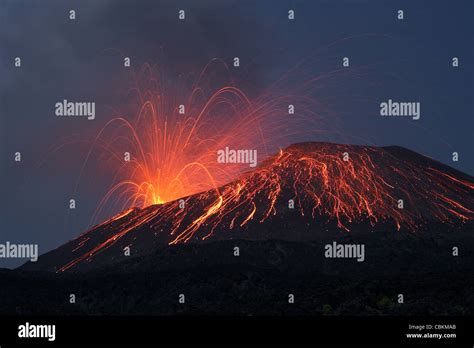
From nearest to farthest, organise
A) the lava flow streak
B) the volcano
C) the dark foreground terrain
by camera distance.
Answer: the dark foreground terrain → the volcano → the lava flow streak

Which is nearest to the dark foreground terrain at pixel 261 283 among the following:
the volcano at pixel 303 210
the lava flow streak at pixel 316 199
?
the volcano at pixel 303 210

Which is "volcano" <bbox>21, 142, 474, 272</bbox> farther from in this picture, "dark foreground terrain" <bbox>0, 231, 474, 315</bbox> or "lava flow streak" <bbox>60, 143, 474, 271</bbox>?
"dark foreground terrain" <bbox>0, 231, 474, 315</bbox>

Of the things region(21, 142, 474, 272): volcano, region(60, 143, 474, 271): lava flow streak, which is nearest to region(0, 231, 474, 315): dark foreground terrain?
region(21, 142, 474, 272): volcano

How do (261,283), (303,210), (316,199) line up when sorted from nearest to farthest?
(261,283)
(303,210)
(316,199)

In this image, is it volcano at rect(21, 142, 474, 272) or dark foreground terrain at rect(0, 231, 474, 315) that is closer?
dark foreground terrain at rect(0, 231, 474, 315)

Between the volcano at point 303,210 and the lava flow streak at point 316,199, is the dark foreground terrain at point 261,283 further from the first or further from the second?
the lava flow streak at point 316,199

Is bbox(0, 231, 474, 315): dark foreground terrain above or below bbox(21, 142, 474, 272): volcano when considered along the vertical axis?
below

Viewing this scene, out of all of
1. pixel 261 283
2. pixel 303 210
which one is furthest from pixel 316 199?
pixel 261 283

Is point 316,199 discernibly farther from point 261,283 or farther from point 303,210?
point 261,283

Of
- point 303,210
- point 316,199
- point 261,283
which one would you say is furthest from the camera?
point 316,199
